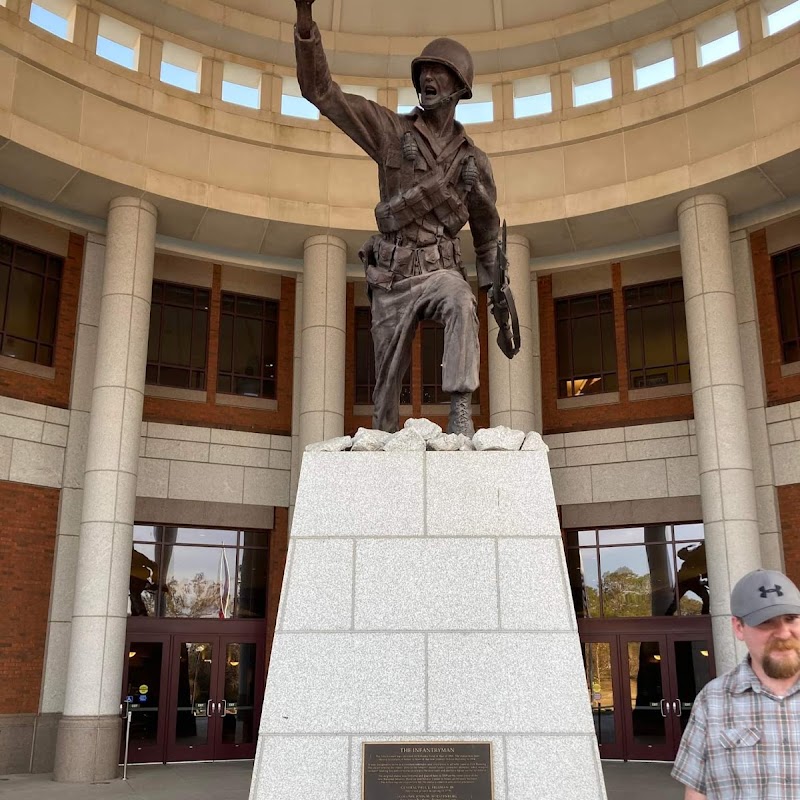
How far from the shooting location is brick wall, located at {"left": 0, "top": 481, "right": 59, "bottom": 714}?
15602 millimetres

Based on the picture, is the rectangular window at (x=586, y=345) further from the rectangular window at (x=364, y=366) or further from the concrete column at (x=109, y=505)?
the concrete column at (x=109, y=505)

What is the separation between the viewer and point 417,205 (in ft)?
21.4

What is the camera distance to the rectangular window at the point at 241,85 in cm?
1884

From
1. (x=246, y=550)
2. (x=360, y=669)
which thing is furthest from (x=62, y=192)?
(x=360, y=669)

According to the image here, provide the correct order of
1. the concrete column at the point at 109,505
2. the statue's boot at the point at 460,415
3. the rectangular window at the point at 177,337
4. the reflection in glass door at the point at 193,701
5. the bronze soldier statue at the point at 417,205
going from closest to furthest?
the statue's boot at the point at 460,415 → the bronze soldier statue at the point at 417,205 → the concrete column at the point at 109,505 → the reflection in glass door at the point at 193,701 → the rectangular window at the point at 177,337

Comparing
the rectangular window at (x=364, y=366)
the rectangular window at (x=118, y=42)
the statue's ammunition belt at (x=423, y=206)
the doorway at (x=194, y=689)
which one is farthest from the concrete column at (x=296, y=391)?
the statue's ammunition belt at (x=423, y=206)

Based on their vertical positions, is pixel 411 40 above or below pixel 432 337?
above

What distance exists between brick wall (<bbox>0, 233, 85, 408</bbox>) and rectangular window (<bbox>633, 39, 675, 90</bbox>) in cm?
1194

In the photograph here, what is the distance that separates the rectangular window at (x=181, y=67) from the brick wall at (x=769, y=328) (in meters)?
11.9

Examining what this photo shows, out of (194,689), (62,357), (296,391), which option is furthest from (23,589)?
(296,391)

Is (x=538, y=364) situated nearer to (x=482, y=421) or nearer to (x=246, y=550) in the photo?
(x=482, y=421)

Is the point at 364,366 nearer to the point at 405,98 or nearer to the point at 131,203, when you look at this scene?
the point at 405,98

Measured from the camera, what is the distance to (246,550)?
60.6 ft

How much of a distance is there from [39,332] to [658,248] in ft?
41.8
